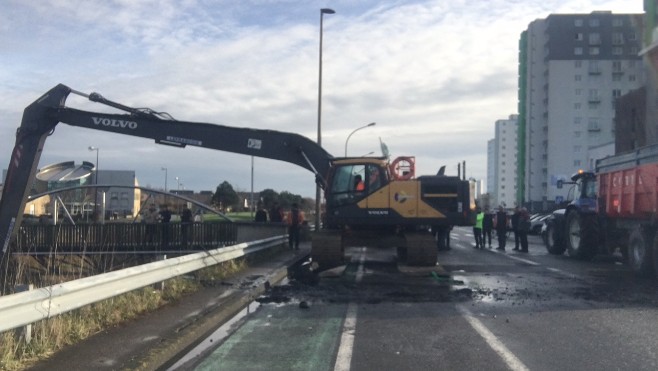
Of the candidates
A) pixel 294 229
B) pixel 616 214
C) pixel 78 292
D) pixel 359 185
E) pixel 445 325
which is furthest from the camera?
pixel 294 229

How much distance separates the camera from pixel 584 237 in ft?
67.6

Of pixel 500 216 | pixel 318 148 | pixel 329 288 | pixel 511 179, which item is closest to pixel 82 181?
pixel 500 216

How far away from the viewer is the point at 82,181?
5344cm

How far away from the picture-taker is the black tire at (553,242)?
23.8 meters

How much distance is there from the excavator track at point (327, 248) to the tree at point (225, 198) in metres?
47.6

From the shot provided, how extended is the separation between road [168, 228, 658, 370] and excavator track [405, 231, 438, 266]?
8.9 inches

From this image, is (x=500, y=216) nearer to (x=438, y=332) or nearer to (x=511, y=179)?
(x=438, y=332)

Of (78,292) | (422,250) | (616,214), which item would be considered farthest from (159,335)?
(616,214)

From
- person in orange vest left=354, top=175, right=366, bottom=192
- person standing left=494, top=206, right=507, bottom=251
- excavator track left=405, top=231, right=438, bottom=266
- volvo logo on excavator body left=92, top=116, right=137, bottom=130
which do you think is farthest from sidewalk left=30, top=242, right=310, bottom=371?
person standing left=494, top=206, right=507, bottom=251

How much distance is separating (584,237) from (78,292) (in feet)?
54.5

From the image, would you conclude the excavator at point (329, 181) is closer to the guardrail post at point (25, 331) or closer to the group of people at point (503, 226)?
the group of people at point (503, 226)

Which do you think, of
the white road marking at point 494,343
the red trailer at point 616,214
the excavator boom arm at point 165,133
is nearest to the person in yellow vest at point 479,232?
the red trailer at point 616,214

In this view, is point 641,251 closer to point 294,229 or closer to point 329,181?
point 329,181

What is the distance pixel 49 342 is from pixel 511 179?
510 ft
